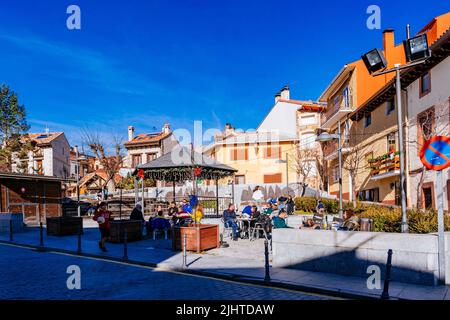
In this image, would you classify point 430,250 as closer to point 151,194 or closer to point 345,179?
point 345,179

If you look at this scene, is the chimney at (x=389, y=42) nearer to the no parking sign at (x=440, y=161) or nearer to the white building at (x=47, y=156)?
the no parking sign at (x=440, y=161)

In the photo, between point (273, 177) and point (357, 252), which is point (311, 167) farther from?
point (357, 252)

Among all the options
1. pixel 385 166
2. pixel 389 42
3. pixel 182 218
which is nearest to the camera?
pixel 182 218

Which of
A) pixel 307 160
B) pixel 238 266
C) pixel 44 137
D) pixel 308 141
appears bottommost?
pixel 238 266

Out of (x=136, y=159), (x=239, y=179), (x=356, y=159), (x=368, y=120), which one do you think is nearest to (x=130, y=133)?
(x=136, y=159)

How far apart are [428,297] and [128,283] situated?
5.75 m

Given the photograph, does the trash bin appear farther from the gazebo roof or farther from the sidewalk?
the gazebo roof

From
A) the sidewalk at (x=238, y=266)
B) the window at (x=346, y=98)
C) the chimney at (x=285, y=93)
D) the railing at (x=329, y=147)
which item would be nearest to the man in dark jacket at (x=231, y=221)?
the sidewalk at (x=238, y=266)

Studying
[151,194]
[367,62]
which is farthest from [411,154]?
[151,194]

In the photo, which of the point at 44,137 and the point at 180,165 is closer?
the point at 180,165

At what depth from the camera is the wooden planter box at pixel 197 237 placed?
1233 centimetres

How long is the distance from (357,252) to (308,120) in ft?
126

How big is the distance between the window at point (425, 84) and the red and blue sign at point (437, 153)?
46.9ft

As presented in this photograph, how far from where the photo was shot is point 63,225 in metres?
17.4
